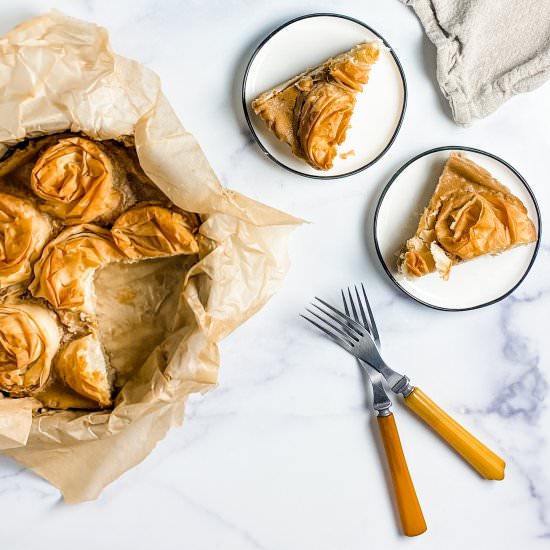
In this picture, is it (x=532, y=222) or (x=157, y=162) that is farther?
(x=532, y=222)

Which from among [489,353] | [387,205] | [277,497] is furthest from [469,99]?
[277,497]

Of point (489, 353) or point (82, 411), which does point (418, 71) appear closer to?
point (489, 353)

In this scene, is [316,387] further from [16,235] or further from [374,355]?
[16,235]

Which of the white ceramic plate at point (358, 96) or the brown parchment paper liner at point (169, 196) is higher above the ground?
the white ceramic plate at point (358, 96)

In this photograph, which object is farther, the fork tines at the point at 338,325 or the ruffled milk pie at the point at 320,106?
the fork tines at the point at 338,325

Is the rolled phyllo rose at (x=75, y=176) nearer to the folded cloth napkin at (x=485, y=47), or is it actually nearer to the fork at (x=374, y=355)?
the fork at (x=374, y=355)

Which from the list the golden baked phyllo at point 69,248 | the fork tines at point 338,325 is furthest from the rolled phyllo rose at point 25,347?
the fork tines at point 338,325
